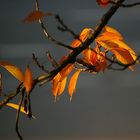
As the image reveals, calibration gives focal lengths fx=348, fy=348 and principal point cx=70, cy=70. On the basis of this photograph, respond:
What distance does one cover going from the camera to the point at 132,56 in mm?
163

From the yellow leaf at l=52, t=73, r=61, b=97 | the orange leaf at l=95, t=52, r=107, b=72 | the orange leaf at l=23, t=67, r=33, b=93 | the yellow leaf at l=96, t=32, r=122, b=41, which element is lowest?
the yellow leaf at l=52, t=73, r=61, b=97

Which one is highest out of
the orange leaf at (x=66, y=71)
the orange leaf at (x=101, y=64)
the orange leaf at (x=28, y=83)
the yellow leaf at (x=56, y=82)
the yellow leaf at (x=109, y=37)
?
the orange leaf at (x=28, y=83)

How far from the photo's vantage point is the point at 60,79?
162 millimetres

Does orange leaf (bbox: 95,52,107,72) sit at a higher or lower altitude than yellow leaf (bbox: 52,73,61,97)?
higher

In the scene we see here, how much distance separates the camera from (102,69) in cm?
15

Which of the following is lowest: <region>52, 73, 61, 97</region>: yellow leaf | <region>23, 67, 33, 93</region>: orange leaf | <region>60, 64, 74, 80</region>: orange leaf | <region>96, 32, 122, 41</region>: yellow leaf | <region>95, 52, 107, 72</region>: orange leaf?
<region>52, 73, 61, 97</region>: yellow leaf

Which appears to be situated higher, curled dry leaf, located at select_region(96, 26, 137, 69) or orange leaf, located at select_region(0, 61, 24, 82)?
orange leaf, located at select_region(0, 61, 24, 82)

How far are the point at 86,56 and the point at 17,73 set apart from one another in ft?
0.14

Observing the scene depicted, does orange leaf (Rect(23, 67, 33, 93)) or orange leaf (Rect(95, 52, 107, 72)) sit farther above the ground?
orange leaf (Rect(23, 67, 33, 93))

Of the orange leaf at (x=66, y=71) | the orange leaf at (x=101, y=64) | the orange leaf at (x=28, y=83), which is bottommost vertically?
the orange leaf at (x=101, y=64)

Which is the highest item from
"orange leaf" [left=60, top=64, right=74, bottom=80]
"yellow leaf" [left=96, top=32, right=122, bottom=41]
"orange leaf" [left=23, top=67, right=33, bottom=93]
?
"orange leaf" [left=23, top=67, right=33, bottom=93]

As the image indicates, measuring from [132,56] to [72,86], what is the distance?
4 cm

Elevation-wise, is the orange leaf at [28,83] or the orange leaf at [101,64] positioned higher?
the orange leaf at [28,83]

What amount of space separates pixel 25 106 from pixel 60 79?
3cm
